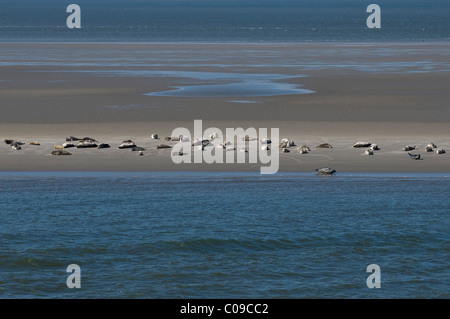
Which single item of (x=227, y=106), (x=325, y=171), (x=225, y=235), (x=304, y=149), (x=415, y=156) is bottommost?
(x=225, y=235)

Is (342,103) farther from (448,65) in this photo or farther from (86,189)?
(448,65)

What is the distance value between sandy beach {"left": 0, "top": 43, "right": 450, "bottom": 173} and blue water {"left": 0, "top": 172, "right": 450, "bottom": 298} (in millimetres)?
1420

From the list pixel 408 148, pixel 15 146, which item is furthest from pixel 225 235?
pixel 15 146

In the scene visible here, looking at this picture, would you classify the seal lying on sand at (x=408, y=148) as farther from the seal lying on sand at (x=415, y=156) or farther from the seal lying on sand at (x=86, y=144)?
the seal lying on sand at (x=86, y=144)

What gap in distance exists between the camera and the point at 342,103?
2730 cm

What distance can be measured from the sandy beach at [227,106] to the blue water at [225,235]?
1420 mm

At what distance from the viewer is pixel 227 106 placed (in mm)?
26188

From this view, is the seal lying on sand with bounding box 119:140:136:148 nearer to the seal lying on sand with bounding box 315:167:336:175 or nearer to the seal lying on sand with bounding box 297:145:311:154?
the seal lying on sand with bounding box 297:145:311:154

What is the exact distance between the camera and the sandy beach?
729 inches

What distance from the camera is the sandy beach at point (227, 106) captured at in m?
18.5

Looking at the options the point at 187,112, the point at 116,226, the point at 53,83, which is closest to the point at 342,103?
the point at 187,112

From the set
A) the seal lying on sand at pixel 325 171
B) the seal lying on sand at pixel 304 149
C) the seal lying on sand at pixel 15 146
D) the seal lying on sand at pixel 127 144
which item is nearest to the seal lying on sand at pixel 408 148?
the seal lying on sand at pixel 304 149

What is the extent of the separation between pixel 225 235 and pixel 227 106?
13583 millimetres

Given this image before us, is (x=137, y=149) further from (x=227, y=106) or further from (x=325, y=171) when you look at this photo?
(x=227, y=106)
